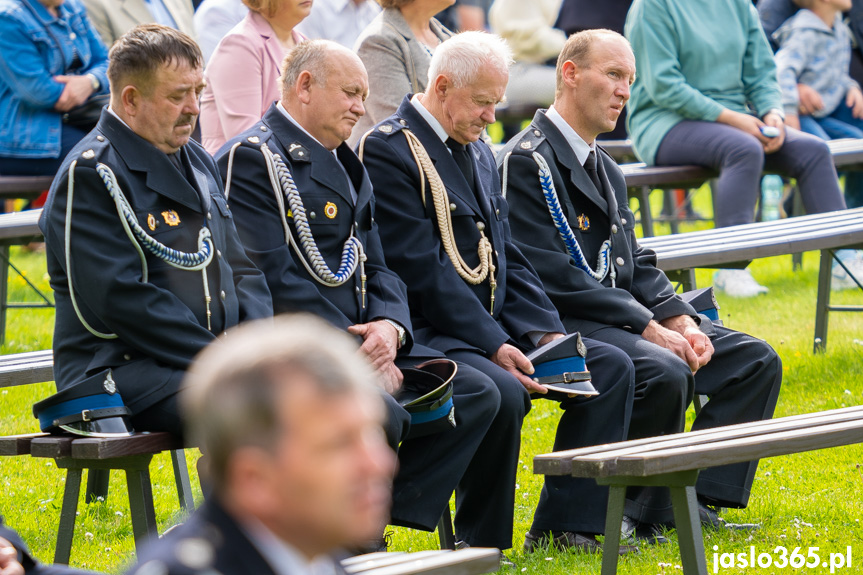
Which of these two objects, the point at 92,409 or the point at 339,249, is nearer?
the point at 92,409

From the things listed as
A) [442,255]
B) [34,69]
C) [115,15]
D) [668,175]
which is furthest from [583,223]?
[115,15]

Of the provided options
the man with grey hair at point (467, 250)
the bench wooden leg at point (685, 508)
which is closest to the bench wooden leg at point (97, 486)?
the man with grey hair at point (467, 250)

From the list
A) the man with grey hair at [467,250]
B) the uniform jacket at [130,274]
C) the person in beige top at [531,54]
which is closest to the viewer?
the uniform jacket at [130,274]

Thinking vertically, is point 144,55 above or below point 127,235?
above

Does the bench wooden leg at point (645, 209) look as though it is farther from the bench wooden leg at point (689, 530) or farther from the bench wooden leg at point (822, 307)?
the bench wooden leg at point (689, 530)

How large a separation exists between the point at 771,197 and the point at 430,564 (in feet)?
27.2

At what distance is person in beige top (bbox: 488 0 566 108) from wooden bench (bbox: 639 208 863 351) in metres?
2.59

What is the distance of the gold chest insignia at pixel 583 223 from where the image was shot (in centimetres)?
471

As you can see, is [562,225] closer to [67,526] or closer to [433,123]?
[433,123]

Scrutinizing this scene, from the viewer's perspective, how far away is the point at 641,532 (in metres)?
4.36

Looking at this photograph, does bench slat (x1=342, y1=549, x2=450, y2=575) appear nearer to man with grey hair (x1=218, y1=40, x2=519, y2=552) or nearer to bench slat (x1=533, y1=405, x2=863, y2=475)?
bench slat (x1=533, y1=405, x2=863, y2=475)

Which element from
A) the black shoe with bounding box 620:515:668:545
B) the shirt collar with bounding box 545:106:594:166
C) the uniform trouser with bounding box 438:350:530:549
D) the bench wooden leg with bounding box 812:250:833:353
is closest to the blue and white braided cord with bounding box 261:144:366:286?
the uniform trouser with bounding box 438:350:530:549

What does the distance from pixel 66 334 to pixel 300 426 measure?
2.15m

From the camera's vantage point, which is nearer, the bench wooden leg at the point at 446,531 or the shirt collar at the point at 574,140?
the bench wooden leg at the point at 446,531
